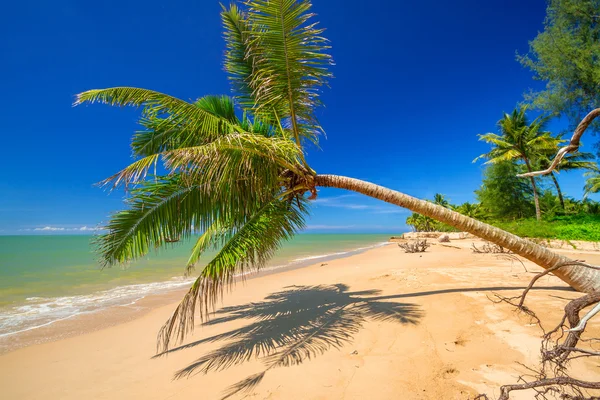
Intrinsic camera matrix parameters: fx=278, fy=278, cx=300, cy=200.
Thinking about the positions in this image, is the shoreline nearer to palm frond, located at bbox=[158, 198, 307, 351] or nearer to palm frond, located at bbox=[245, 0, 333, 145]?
palm frond, located at bbox=[158, 198, 307, 351]

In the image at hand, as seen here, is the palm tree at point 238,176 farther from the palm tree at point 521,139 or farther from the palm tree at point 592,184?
the palm tree at point 592,184

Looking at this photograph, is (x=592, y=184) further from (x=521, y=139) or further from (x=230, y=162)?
(x=230, y=162)

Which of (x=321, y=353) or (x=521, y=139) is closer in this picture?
(x=321, y=353)

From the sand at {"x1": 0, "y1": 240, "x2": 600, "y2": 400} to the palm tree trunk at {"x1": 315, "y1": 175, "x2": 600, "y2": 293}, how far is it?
1.56 ft

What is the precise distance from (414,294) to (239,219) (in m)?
4.08

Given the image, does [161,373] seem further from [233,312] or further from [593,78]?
[593,78]

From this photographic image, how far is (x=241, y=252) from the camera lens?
3.97 m

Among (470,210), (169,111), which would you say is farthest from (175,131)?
(470,210)

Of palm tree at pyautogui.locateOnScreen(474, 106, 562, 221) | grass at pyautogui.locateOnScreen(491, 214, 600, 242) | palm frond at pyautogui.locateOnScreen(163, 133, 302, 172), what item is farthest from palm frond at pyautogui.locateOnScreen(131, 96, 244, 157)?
palm tree at pyautogui.locateOnScreen(474, 106, 562, 221)

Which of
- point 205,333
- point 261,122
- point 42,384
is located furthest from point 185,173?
point 42,384

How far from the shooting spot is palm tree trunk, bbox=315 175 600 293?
15.0 ft

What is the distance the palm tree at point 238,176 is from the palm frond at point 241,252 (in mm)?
18

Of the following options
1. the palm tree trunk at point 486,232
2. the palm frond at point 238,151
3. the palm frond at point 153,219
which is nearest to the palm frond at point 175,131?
the palm frond at point 238,151

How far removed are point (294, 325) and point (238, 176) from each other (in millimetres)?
2755
